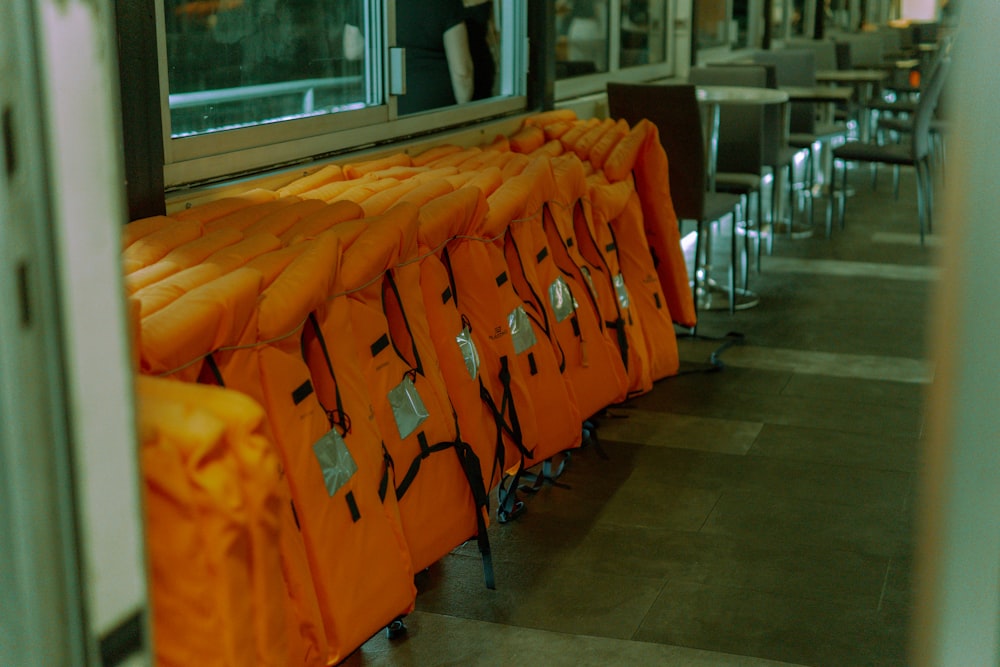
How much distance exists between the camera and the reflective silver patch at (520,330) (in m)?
2.88

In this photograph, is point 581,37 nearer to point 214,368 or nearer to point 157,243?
point 157,243

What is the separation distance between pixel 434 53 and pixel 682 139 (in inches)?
39.8

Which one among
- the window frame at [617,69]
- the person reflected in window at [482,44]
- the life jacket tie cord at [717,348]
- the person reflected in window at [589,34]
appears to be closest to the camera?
the life jacket tie cord at [717,348]

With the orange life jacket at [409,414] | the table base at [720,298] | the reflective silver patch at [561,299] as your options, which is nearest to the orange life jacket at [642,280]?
the reflective silver patch at [561,299]

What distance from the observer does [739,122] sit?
18.5 feet

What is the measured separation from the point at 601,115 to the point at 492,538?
308 cm

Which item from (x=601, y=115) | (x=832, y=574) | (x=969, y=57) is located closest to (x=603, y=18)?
(x=601, y=115)

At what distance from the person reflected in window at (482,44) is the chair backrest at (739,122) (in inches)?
60.1

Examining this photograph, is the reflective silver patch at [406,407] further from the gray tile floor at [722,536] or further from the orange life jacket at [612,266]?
the orange life jacket at [612,266]

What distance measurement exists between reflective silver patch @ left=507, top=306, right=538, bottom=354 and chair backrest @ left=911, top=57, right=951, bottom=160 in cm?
414

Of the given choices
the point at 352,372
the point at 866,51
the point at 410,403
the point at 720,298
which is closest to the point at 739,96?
the point at 720,298

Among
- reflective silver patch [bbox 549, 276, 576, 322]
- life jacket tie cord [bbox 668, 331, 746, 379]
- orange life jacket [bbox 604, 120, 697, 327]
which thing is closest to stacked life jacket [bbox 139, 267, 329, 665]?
reflective silver patch [bbox 549, 276, 576, 322]

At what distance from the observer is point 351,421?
211 cm

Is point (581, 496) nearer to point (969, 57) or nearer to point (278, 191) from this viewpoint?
point (278, 191)
